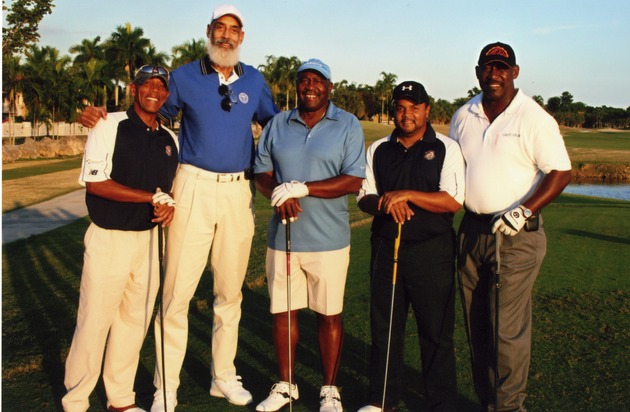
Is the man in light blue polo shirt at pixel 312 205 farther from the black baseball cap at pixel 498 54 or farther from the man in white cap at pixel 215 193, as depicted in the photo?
the black baseball cap at pixel 498 54

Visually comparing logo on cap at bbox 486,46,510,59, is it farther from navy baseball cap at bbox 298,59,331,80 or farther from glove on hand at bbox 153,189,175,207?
glove on hand at bbox 153,189,175,207

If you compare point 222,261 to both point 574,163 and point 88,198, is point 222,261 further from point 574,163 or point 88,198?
point 574,163

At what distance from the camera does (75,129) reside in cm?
7512

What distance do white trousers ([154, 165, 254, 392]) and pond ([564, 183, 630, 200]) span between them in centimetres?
2702

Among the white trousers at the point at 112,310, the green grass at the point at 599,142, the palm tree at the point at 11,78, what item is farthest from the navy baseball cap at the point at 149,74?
the green grass at the point at 599,142

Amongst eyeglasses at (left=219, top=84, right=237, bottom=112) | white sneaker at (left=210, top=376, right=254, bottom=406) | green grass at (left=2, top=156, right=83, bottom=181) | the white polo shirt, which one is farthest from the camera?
green grass at (left=2, top=156, right=83, bottom=181)

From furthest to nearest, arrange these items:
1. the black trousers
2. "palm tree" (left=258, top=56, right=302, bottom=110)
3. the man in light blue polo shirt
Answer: "palm tree" (left=258, top=56, right=302, bottom=110) < the man in light blue polo shirt < the black trousers

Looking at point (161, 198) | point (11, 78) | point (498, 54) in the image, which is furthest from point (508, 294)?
point (11, 78)

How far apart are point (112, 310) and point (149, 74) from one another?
167 cm

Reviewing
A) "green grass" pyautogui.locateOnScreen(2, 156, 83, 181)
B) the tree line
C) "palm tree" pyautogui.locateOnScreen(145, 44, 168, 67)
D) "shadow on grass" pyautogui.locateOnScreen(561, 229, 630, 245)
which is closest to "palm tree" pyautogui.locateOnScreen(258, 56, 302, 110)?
the tree line

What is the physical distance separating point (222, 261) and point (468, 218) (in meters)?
1.88

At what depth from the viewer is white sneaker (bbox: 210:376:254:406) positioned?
4.83 metres

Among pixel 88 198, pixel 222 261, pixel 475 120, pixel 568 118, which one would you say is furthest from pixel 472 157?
pixel 568 118

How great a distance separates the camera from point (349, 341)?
6.15 meters
